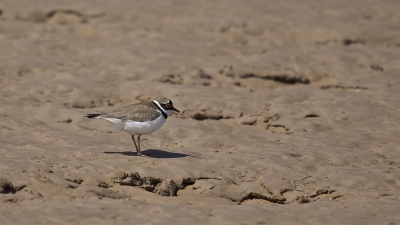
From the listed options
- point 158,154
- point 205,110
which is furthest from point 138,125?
point 205,110

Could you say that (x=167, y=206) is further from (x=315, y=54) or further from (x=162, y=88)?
(x=315, y=54)

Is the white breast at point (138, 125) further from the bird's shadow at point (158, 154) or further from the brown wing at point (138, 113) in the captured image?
the bird's shadow at point (158, 154)

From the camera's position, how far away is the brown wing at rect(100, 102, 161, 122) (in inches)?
405

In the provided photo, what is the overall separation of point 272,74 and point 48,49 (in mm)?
5451

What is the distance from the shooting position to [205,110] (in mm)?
12867

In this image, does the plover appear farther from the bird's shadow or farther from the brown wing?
the bird's shadow

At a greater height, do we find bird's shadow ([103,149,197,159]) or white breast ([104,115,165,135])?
white breast ([104,115,165,135])

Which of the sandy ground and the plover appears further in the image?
the plover

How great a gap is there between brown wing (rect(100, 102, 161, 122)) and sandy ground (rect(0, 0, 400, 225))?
589mm

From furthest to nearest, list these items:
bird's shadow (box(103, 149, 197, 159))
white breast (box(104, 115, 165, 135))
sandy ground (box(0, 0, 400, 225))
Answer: bird's shadow (box(103, 149, 197, 159))
white breast (box(104, 115, 165, 135))
sandy ground (box(0, 0, 400, 225))

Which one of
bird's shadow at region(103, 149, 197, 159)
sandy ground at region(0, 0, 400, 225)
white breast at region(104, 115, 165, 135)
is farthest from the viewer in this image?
bird's shadow at region(103, 149, 197, 159)

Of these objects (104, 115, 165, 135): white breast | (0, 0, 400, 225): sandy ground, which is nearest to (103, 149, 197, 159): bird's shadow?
(0, 0, 400, 225): sandy ground

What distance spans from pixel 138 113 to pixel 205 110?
8.87 ft

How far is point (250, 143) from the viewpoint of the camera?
11.4 meters
